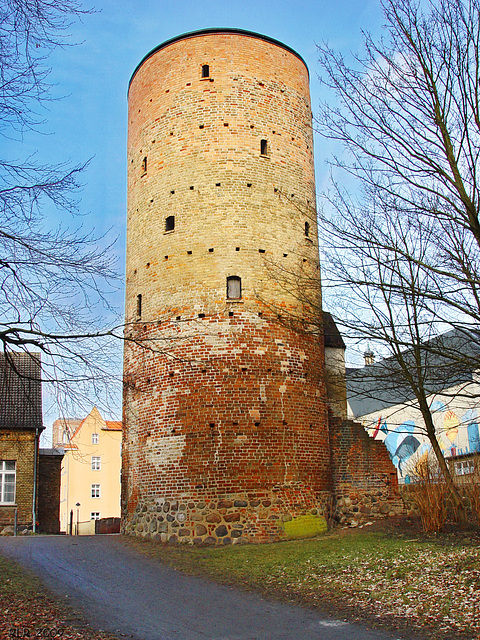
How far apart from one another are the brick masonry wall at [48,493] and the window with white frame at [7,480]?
2.70 metres

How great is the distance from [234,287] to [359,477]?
19.8 ft

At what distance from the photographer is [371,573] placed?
937 cm

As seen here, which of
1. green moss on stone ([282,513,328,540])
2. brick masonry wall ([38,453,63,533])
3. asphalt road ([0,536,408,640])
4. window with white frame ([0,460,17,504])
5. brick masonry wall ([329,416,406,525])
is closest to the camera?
Result: asphalt road ([0,536,408,640])

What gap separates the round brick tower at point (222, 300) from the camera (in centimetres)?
1414

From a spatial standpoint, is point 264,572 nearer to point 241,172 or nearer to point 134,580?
point 134,580

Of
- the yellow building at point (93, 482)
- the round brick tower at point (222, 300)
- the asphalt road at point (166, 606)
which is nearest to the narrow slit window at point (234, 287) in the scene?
the round brick tower at point (222, 300)

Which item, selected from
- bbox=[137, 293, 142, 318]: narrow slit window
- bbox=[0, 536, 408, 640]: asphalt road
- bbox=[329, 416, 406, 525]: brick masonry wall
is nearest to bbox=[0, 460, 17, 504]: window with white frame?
bbox=[137, 293, 142, 318]: narrow slit window

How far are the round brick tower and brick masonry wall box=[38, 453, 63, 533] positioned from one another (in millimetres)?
10139

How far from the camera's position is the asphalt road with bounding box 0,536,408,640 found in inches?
271

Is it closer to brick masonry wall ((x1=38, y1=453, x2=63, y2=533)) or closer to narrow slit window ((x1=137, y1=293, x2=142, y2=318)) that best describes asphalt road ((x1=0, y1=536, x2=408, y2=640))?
narrow slit window ((x1=137, y1=293, x2=142, y2=318))

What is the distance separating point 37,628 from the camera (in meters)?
6.74

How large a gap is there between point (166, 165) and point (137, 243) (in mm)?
2254

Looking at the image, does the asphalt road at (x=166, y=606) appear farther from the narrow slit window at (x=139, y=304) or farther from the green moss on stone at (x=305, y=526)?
the narrow slit window at (x=139, y=304)

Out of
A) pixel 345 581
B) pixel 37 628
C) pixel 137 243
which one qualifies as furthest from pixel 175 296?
pixel 37 628
